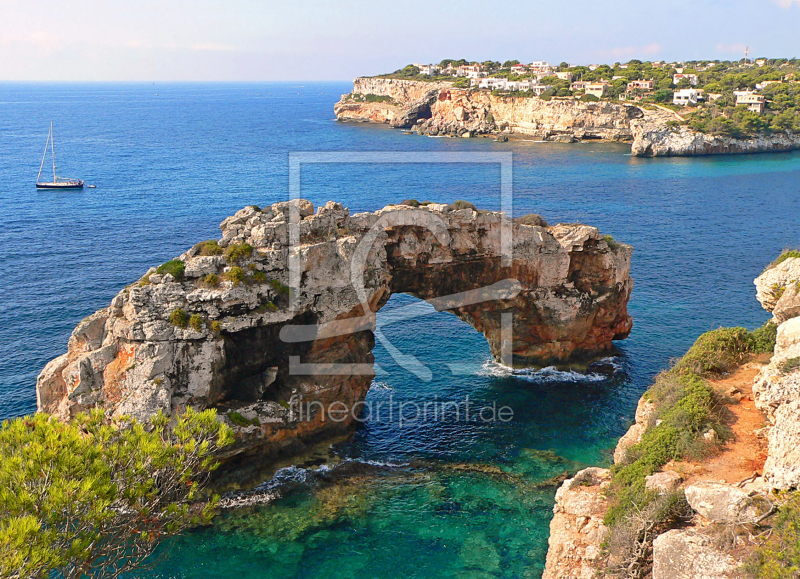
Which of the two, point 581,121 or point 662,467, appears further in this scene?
point 581,121

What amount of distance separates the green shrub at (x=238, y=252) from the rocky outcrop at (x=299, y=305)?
0.08 m

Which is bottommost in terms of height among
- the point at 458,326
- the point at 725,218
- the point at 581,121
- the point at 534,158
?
the point at 458,326

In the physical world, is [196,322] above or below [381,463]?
above

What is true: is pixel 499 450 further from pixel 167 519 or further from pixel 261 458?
pixel 167 519

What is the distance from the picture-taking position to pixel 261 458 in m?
37.1

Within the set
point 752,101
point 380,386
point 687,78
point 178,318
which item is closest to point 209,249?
point 178,318

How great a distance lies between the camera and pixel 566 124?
16575 centimetres

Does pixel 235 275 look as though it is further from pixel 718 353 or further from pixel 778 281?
pixel 778 281

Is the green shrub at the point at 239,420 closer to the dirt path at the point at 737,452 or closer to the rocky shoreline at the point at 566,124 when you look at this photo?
the dirt path at the point at 737,452

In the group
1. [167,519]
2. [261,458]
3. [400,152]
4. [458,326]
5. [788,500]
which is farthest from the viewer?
[400,152]

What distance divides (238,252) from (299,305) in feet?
15.1

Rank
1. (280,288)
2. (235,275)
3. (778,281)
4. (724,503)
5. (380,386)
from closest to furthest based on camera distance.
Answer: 1. (724,503)
2. (778,281)
3. (235,275)
4. (280,288)
5. (380,386)

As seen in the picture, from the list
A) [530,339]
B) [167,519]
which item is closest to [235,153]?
[530,339]

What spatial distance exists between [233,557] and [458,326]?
31548 millimetres
